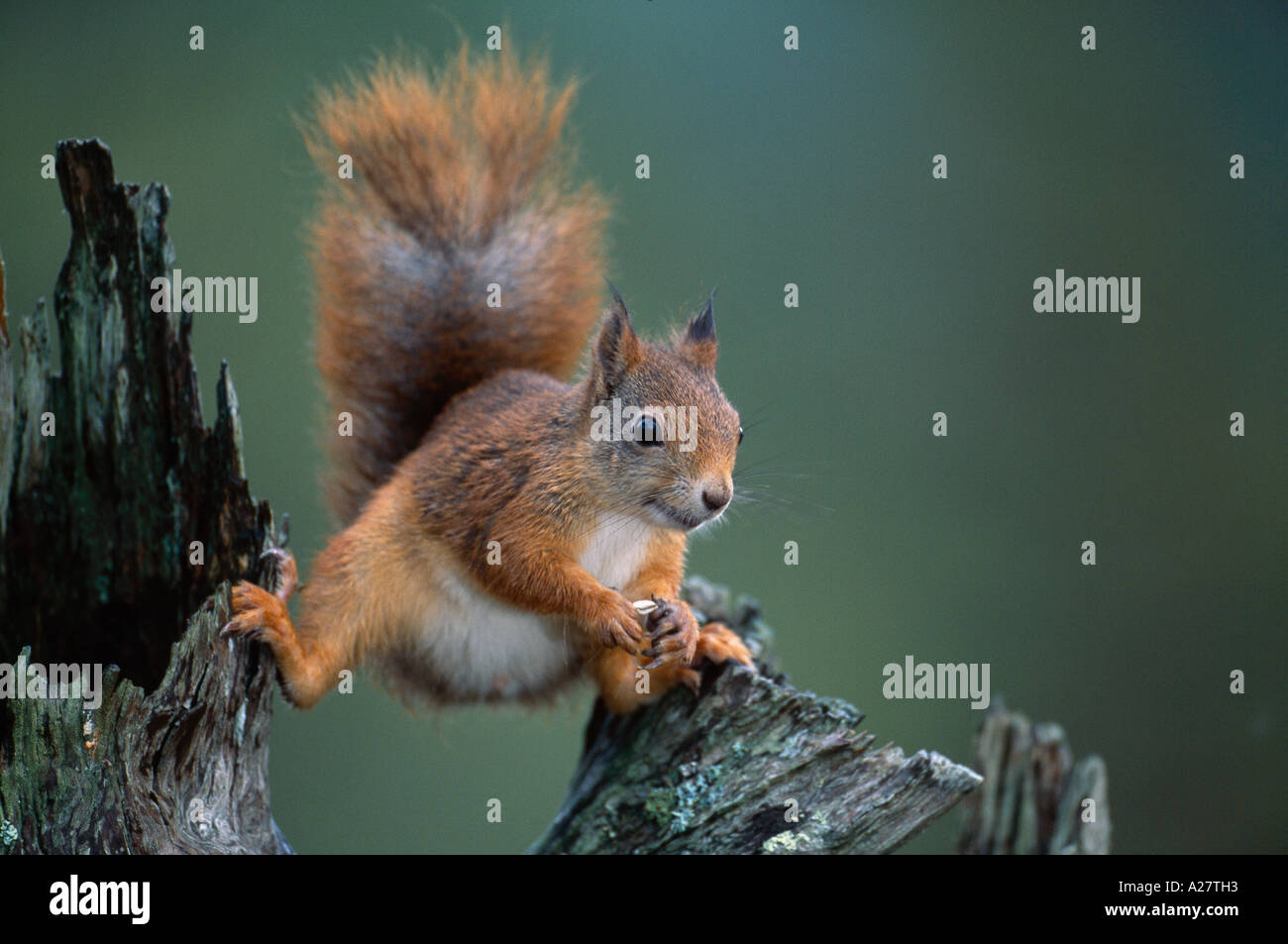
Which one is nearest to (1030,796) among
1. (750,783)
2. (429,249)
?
(750,783)

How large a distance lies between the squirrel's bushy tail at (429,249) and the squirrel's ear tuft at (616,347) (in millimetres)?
603

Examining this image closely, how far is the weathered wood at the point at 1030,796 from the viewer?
2621 millimetres

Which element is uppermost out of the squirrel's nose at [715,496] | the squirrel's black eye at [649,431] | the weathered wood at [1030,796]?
the squirrel's black eye at [649,431]

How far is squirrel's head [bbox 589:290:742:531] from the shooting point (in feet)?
6.56

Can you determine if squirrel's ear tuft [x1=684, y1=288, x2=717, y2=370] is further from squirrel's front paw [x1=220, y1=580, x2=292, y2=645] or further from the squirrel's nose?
squirrel's front paw [x1=220, y1=580, x2=292, y2=645]

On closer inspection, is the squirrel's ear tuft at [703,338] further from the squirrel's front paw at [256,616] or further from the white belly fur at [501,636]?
the squirrel's front paw at [256,616]

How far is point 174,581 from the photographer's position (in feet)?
6.93

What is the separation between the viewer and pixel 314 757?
11.8 ft

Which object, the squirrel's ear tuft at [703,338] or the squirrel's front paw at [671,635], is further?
the squirrel's ear tuft at [703,338]

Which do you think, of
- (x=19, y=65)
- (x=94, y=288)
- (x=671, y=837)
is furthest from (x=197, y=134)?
(x=671, y=837)

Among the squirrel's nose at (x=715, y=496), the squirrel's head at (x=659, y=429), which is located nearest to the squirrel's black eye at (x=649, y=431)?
the squirrel's head at (x=659, y=429)

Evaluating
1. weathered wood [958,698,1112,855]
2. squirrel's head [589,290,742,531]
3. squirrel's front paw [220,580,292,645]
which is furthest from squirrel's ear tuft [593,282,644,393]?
weathered wood [958,698,1112,855]

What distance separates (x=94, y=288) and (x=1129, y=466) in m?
3.12

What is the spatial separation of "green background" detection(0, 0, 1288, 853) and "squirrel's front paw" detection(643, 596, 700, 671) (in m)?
1.44
